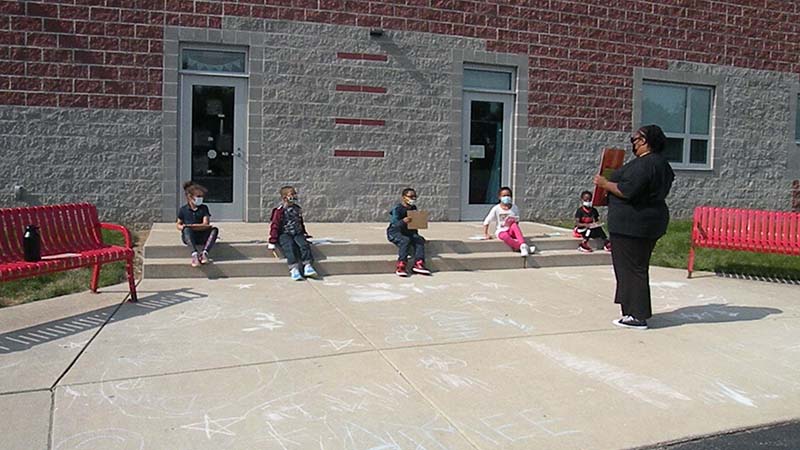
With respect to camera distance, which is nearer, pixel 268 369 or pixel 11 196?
pixel 268 369

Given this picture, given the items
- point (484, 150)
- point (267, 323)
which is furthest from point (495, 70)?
point (267, 323)

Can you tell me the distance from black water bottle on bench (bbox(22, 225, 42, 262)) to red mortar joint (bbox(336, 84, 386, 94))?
6.92m

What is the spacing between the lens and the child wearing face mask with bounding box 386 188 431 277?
8.95 metres

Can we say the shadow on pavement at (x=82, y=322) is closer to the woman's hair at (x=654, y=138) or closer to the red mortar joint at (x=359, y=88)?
the woman's hair at (x=654, y=138)

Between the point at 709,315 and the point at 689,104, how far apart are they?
9640 millimetres

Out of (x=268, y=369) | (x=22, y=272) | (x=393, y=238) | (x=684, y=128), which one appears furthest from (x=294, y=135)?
(x=684, y=128)

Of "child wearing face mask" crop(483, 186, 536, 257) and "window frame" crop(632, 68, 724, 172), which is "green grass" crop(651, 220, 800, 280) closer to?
"child wearing face mask" crop(483, 186, 536, 257)

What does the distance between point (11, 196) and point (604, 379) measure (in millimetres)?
10005

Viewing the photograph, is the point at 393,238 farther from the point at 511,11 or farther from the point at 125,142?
the point at 511,11

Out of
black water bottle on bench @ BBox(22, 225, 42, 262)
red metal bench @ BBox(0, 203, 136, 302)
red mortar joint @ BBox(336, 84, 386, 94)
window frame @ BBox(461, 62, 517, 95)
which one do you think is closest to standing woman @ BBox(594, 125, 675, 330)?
red metal bench @ BBox(0, 203, 136, 302)

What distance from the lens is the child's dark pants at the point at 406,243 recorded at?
8.97 meters

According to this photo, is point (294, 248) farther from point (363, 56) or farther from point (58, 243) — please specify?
point (363, 56)

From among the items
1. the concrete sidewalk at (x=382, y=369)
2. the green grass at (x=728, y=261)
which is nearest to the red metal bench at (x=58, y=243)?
the concrete sidewalk at (x=382, y=369)

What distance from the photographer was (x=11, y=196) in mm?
11055
